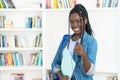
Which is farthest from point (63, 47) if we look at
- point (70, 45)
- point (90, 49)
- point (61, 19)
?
point (61, 19)

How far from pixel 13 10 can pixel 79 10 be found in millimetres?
1812

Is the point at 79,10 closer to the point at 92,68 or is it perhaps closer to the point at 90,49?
the point at 90,49

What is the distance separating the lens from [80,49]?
1719 mm

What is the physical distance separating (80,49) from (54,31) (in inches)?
76.9

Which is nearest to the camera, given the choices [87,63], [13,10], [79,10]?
[87,63]

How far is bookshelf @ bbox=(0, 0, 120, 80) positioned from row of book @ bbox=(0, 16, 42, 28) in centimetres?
6

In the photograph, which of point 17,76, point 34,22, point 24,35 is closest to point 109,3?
point 34,22

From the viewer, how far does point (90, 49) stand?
1797 mm

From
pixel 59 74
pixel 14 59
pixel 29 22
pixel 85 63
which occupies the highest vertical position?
pixel 29 22

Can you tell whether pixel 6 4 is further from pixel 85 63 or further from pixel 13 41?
pixel 85 63

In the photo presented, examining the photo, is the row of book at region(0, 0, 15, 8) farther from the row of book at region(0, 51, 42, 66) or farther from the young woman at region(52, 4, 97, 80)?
the young woman at region(52, 4, 97, 80)

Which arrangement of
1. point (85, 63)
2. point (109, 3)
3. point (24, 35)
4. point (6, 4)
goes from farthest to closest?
point (24, 35) < point (6, 4) < point (109, 3) < point (85, 63)

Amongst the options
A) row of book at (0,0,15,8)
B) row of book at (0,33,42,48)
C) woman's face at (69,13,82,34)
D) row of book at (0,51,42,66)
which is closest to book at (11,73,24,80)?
row of book at (0,51,42,66)

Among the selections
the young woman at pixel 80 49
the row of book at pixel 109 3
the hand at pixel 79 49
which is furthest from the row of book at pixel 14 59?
the hand at pixel 79 49
